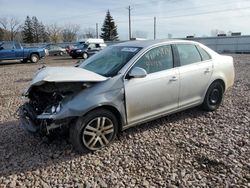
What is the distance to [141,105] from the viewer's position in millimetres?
4523

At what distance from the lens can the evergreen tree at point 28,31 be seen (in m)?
72.1

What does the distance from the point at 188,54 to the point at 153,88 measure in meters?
1.26

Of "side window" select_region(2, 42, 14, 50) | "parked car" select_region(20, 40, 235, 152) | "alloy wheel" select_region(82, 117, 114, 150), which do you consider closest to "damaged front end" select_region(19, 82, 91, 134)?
"parked car" select_region(20, 40, 235, 152)

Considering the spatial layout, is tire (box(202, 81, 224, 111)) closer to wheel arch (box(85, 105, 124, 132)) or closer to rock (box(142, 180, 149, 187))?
wheel arch (box(85, 105, 124, 132))

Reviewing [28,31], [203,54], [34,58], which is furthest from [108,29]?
[203,54]

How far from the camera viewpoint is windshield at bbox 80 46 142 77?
14.9 feet

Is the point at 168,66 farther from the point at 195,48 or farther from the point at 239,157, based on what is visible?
the point at 239,157

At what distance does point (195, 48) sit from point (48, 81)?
3114mm

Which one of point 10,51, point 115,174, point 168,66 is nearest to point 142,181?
point 115,174

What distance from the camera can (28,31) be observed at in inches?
2862

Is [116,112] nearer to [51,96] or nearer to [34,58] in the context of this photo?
[51,96]

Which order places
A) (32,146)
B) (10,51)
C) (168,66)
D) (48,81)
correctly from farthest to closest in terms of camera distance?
1. (10,51)
2. (168,66)
3. (32,146)
4. (48,81)

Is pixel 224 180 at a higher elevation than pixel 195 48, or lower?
lower

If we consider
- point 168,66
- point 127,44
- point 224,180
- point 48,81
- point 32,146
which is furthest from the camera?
point 127,44
